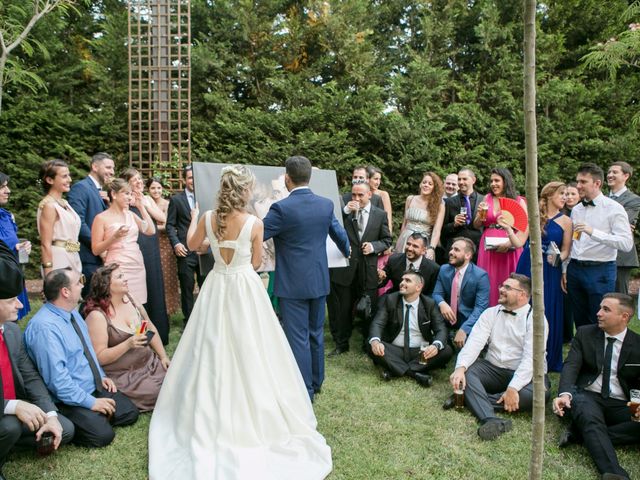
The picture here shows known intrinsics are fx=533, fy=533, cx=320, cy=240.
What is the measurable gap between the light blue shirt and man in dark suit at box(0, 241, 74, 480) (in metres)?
0.06

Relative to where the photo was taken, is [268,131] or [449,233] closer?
[449,233]

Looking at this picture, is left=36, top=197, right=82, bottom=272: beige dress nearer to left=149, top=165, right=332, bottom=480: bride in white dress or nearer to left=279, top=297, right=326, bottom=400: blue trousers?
left=149, top=165, right=332, bottom=480: bride in white dress

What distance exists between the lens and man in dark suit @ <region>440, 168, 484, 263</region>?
6.03 meters

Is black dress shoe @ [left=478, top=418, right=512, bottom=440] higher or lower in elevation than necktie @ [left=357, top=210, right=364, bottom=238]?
lower

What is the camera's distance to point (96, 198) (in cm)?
516

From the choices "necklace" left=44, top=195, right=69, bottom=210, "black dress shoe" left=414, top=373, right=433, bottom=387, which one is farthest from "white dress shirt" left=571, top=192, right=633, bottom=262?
"necklace" left=44, top=195, right=69, bottom=210

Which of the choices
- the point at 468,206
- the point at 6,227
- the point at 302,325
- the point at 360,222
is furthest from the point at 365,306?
the point at 6,227

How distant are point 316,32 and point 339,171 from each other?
10.7ft

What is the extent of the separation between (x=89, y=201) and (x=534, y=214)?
14.5 ft

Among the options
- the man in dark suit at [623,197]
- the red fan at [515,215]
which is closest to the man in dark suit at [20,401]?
the red fan at [515,215]

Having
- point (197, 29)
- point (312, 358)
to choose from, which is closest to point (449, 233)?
point (312, 358)

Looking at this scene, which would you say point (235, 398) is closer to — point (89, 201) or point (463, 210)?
point (89, 201)

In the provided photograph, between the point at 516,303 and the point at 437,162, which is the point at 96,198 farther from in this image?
the point at 437,162

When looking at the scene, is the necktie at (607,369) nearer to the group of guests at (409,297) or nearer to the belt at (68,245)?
the group of guests at (409,297)
